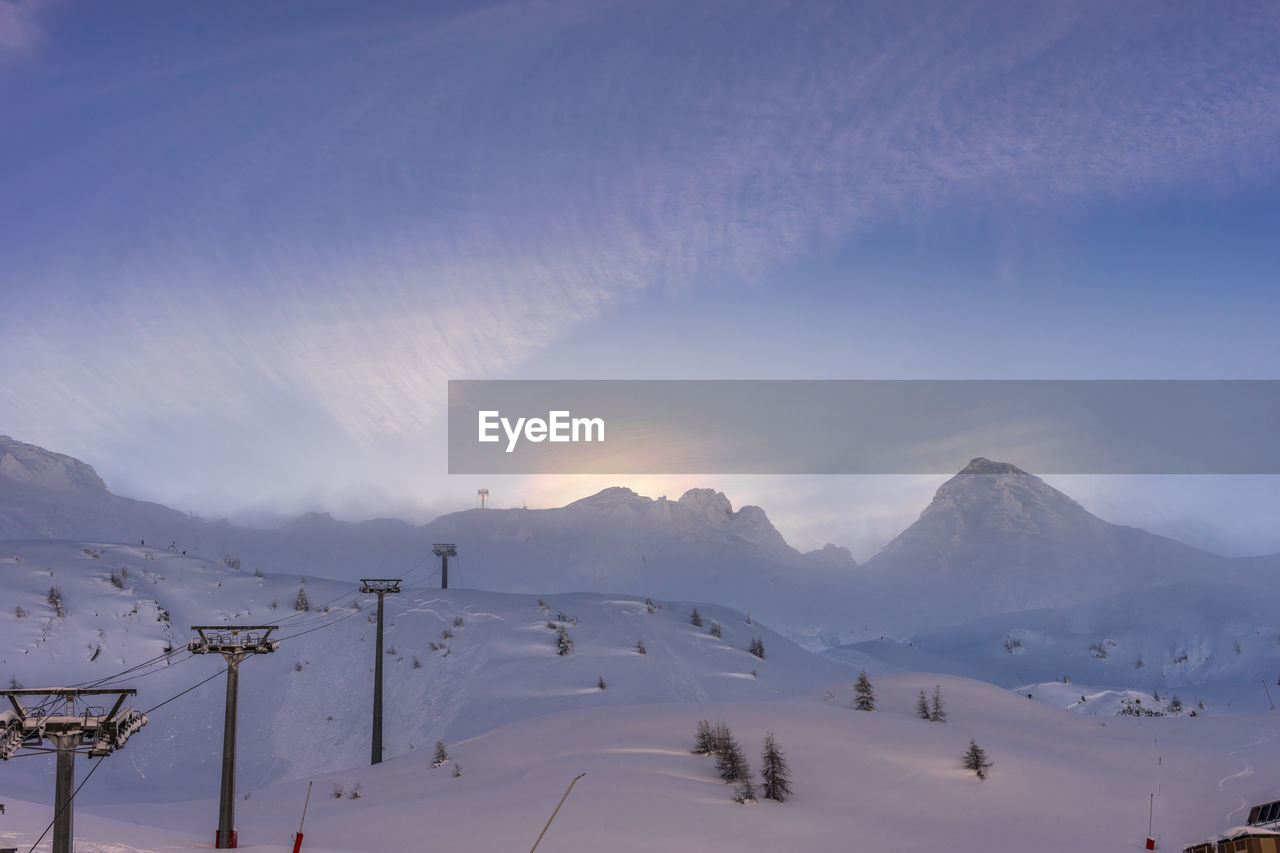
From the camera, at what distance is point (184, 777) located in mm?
36281

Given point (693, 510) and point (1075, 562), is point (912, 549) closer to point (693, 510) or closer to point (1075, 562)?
point (1075, 562)

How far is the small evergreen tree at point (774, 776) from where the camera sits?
901 inches

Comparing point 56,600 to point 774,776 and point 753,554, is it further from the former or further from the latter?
point 753,554

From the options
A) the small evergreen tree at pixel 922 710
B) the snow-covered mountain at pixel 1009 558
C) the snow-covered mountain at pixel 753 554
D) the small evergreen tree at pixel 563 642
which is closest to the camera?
the small evergreen tree at pixel 922 710

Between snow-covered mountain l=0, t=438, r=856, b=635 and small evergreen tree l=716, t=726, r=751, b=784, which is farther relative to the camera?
snow-covered mountain l=0, t=438, r=856, b=635

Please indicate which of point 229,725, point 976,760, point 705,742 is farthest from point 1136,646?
point 229,725

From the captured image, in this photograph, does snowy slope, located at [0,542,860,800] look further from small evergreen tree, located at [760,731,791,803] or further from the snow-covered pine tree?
small evergreen tree, located at [760,731,791,803]

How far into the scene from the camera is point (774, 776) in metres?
23.2

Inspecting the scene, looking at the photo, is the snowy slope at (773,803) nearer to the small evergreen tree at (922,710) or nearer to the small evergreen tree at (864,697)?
the small evergreen tree at (922,710)

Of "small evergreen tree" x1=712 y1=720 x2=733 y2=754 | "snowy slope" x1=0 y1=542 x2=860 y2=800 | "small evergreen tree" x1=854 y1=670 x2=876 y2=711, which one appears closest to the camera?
"small evergreen tree" x1=712 y1=720 x2=733 y2=754

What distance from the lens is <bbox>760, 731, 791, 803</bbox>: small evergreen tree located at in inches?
901

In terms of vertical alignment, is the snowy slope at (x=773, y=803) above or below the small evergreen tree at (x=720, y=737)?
below

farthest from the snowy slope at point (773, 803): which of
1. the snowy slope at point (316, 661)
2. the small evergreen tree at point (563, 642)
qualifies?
the small evergreen tree at point (563, 642)

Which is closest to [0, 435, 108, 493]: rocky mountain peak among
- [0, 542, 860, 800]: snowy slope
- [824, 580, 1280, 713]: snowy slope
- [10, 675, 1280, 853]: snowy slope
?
[0, 542, 860, 800]: snowy slope
